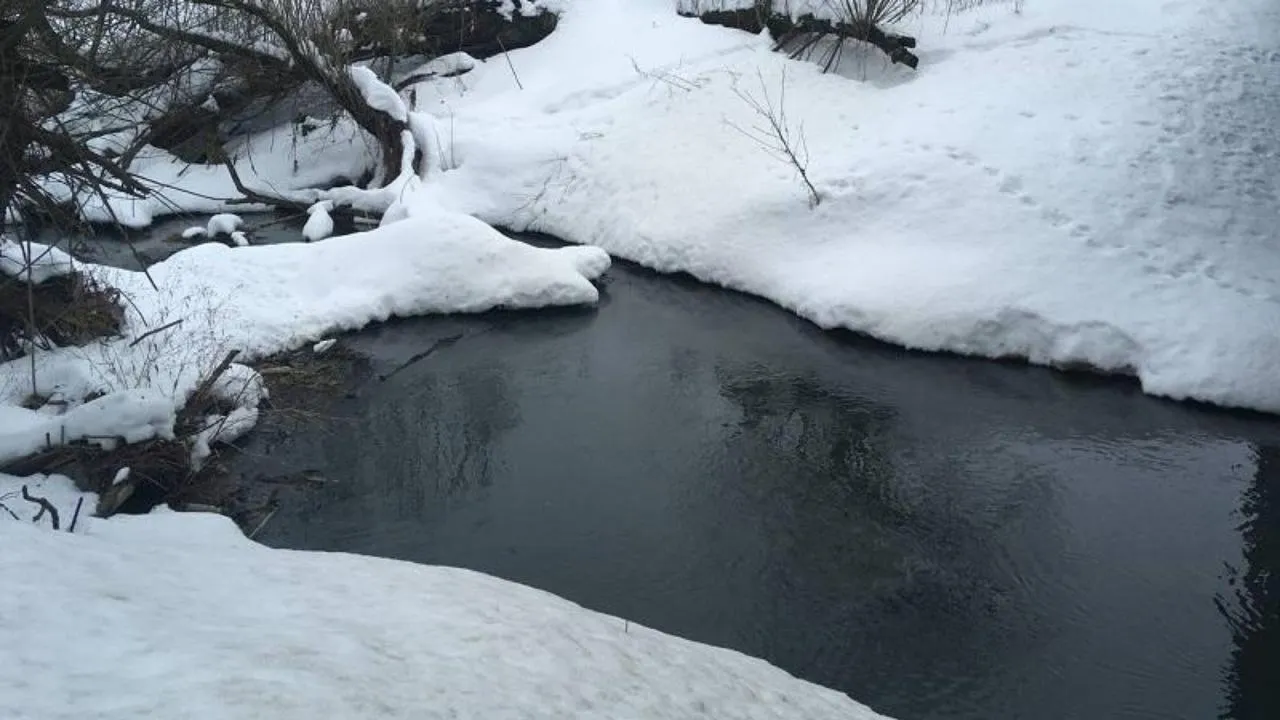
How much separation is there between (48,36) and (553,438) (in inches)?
213

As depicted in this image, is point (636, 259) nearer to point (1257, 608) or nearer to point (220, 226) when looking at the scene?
point (220, 226)

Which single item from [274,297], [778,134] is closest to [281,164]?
[274,297]

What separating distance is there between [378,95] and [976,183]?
966 cm

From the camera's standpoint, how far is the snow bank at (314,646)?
14.7 ft

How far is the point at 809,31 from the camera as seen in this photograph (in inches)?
746

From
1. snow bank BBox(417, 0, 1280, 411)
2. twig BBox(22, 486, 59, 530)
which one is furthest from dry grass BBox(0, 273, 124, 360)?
snow bank BBox(417, 0, 1280, 411)

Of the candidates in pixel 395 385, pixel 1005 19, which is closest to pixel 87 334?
pixel 395 385

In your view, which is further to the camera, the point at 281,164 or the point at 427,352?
the point at 281,164

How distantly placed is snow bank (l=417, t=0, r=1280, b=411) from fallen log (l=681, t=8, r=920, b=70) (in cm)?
32

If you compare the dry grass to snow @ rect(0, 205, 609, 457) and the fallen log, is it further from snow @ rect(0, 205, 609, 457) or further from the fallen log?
the fallen log

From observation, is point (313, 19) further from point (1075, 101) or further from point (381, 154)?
point (1075, 101)

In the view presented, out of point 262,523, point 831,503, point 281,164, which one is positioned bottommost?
point 262,523

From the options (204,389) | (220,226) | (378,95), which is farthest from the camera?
(378,95)

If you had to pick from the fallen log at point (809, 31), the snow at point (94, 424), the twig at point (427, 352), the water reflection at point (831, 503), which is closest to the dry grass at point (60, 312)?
the snow at point (94, 424)
